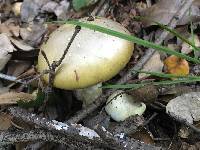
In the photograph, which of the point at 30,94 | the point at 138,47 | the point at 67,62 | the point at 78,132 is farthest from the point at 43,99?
the point at 138,47

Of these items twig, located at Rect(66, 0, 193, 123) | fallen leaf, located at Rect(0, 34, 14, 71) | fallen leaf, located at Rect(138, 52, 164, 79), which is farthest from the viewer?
fallen leaf, located at Rect(0, 34, 14, 71)

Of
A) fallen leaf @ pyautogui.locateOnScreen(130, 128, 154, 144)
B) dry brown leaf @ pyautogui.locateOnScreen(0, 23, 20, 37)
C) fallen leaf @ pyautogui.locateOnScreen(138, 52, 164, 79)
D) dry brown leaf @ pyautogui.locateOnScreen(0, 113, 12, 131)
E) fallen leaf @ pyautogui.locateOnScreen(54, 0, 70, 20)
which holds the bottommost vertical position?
dry brown leaf @ pyautogui.locateOnScreen(0, 113, 12, 131)

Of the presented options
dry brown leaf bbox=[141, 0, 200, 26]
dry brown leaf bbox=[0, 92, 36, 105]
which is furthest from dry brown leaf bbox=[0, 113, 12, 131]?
dry brown leaf bbox=[141, 0, 200, 26]

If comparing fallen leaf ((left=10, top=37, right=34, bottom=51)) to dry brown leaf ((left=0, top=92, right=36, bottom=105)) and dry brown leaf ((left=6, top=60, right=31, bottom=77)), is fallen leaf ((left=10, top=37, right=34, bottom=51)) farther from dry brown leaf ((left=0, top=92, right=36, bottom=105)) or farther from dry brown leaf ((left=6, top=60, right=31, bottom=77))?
dry brown leaf ((left=0, top=92, right=36, bottom=105))

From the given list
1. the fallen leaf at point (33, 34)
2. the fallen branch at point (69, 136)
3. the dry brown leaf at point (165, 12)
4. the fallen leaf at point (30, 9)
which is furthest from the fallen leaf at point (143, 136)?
the fallen leaf at point (30, 9)

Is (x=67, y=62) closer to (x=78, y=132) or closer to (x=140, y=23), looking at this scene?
(x=78, y=132)

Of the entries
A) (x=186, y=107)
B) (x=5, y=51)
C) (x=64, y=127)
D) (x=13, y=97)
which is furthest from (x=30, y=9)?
(x=186, y=107)

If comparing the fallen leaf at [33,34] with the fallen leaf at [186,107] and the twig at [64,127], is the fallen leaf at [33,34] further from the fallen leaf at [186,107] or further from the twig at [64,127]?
the fallen leaf at [186,107]
